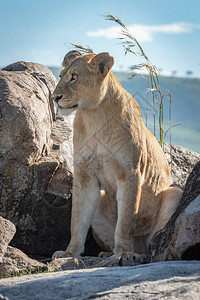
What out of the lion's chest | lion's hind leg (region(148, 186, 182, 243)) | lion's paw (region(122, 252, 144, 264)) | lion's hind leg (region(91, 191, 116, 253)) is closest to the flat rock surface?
lion's paw (region(122, 252, 144, 264))

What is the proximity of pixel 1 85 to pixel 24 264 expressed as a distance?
288cm

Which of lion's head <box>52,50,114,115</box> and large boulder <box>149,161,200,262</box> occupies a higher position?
lion's head <box>52,50,114,115</box>

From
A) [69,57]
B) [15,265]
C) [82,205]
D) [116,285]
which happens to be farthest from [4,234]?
[69,57]

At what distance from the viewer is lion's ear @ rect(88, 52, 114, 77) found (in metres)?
5.90

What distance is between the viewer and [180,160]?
10023 millimetres

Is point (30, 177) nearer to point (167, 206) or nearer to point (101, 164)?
point (101, 164)

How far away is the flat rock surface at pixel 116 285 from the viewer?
11.3ft

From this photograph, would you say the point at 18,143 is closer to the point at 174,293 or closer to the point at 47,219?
the point at 47,219

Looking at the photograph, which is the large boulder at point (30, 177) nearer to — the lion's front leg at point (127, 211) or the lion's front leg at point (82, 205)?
the lion's front leg at point (82, 205)

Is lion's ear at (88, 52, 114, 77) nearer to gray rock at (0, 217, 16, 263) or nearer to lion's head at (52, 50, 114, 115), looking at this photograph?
lion's head at (52, 50, 114, 115)

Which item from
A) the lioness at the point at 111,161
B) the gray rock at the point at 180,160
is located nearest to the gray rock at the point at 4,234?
the lioness at the point at 111,161

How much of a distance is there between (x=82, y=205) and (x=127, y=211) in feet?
2.28

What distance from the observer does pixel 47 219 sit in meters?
7.06

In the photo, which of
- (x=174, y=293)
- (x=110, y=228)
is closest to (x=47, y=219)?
(x=110, y=228)
